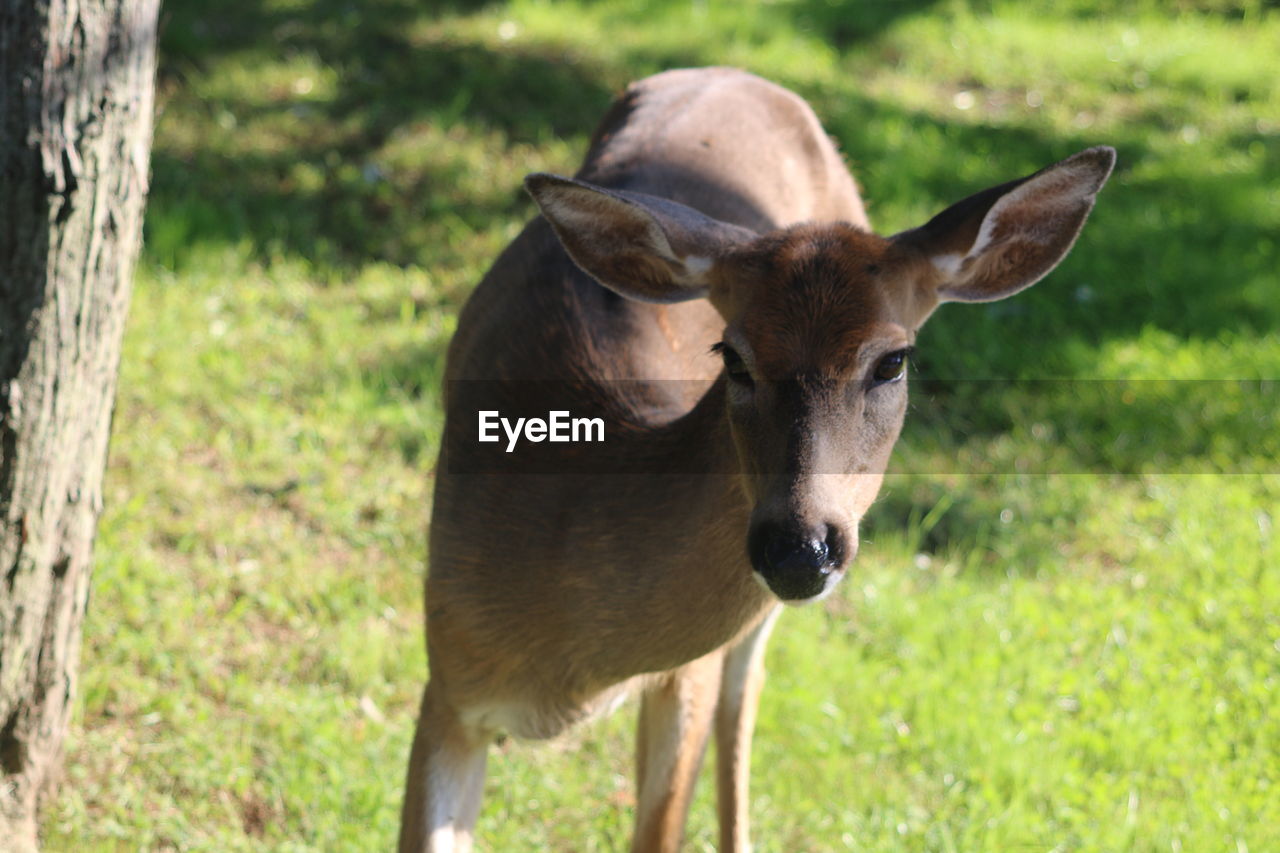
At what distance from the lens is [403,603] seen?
15.0 feet

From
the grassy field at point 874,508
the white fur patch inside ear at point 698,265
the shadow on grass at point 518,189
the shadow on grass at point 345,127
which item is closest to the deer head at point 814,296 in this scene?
the white fur patch inside ear at point 698,265

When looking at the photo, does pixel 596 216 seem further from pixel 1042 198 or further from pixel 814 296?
pixel 1042 198

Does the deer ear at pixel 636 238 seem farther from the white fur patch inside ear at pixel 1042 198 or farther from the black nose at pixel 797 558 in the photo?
the black nose at pixel 797 558

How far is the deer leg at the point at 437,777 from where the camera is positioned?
11.1 feet

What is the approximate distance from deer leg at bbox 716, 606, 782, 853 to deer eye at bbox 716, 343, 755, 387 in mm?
1226

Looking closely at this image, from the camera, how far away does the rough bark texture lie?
3256 mm

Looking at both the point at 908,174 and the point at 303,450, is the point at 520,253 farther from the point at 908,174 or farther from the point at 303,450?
the point at 908,174

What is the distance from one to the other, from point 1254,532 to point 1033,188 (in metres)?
2.65

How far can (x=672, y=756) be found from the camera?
374 cm

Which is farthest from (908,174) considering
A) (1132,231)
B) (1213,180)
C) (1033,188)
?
(1033,188)

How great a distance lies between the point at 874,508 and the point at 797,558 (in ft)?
8.99

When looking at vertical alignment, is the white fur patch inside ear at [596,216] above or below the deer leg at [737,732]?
above

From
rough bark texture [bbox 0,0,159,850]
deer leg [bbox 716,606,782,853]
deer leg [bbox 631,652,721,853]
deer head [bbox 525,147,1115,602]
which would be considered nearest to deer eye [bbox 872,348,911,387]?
deer head [bbox 525,147,1115,602]

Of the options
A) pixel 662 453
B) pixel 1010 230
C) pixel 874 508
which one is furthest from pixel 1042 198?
pixel 874 508
